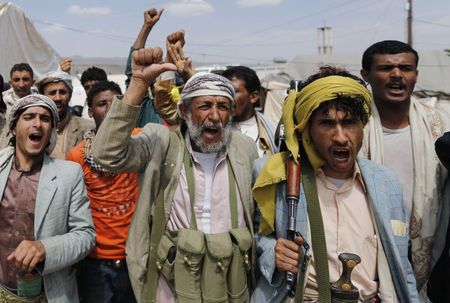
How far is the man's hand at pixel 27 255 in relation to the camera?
80.4 inches

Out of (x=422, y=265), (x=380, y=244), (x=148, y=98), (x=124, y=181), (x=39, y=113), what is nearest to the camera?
(x=380, y=244)

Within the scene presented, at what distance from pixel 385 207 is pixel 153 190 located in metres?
1.16

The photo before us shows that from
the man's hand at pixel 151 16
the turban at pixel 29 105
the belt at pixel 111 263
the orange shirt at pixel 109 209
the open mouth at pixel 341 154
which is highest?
the man's hand at pixel 151 16

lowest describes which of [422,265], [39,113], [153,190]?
[422,265]

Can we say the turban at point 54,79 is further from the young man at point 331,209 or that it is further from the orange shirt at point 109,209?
the young man at point 331,209

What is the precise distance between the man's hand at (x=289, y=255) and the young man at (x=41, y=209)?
3.58ft

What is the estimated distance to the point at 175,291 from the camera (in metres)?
2.24

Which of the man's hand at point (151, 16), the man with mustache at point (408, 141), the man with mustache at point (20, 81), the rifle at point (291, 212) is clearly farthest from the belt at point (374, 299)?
the man with mustache at point (20, 81)

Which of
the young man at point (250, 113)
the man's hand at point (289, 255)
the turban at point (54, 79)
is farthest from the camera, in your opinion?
the turban at point (54, 79)

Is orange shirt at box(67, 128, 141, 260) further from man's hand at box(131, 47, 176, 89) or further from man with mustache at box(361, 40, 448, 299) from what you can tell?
man with mustache at box(361, 40, 448, 299)

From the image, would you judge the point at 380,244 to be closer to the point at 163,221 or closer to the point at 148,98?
the point at 163,221

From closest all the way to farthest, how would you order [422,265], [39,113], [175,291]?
1. [175,291]
2. [39,113]
3. [422,265]

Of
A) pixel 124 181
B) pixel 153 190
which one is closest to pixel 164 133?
pixel 153 190

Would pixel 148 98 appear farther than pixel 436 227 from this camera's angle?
Yes
